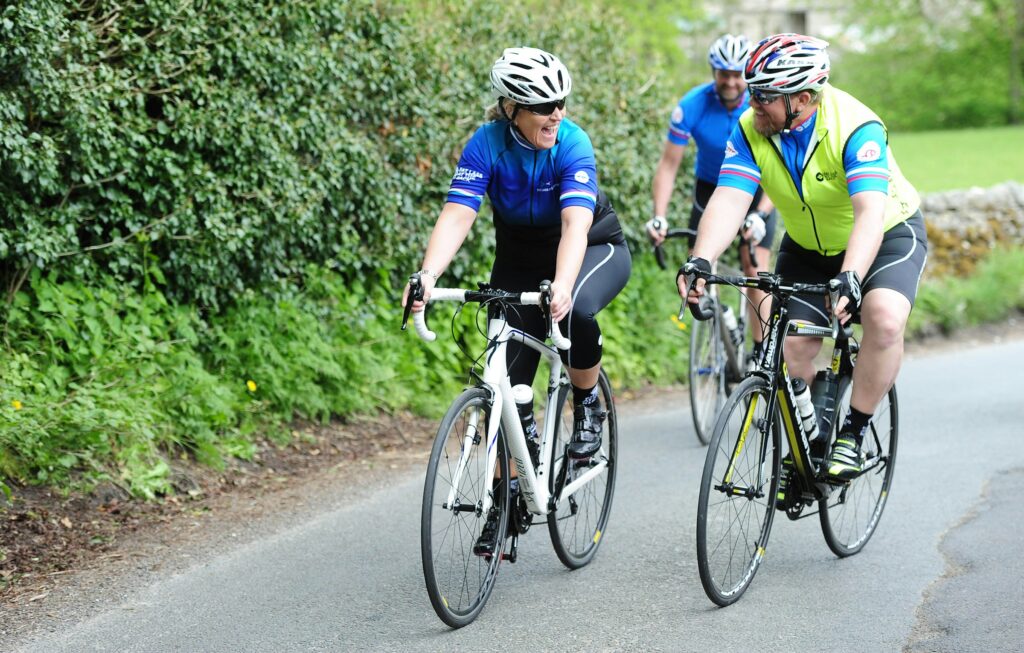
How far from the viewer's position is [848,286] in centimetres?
449

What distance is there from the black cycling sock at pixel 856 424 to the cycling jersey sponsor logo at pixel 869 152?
3.59 ft

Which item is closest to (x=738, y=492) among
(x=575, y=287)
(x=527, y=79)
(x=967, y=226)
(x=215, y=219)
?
(x=575, y=287)

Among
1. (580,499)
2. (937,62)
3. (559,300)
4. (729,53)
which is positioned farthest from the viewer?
(937,62)

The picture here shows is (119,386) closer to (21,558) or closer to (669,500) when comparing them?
(21,558)

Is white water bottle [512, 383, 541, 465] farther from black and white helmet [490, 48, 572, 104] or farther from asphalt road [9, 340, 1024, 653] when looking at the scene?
black and white helmet [490, 48, 572, 104]

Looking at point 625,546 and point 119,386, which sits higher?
point 119,386

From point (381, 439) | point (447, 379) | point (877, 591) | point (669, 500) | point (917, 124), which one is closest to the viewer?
point (877, 591)

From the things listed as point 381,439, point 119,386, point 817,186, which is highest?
point 817,186

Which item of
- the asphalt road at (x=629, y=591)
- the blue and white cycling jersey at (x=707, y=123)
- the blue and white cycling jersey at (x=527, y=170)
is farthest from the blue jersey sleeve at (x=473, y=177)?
the blue and white cycling jersey at (x=707, y=123)

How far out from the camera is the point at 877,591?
506 centimetres

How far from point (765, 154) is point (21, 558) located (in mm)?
3754

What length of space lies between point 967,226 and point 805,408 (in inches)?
459

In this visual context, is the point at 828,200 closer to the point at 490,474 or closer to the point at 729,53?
the point at 490,474

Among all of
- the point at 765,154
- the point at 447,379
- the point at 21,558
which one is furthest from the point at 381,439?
the point at 765,154
